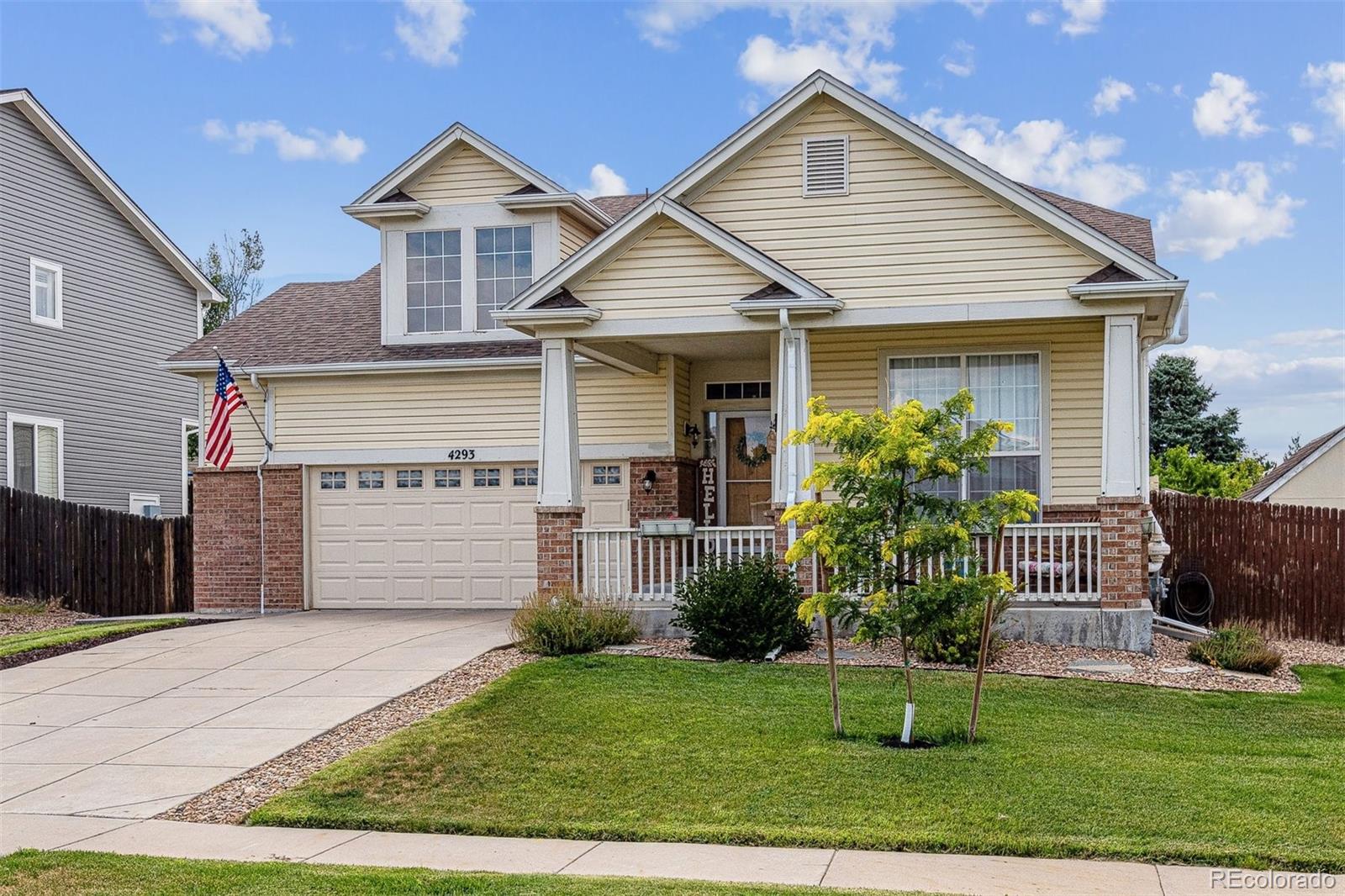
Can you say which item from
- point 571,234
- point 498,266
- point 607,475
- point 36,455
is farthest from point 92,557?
point 571,234

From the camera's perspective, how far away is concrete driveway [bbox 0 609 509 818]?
380 inches

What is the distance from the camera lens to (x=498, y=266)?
1883cm

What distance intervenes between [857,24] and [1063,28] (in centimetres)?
282

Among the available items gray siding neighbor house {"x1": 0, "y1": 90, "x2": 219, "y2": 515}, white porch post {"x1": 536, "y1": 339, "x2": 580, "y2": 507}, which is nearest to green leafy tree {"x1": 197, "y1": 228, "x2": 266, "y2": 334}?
gray siding neighbor house {"x1": 0, "y1": 90, "x2": 219, "y2": 515}

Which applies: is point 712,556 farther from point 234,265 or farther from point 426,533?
point 234,265

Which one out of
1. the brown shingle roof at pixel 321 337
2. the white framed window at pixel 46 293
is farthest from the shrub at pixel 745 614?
the white framed window at pixel 46 293

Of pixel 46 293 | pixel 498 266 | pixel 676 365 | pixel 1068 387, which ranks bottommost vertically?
pixel 1068 387

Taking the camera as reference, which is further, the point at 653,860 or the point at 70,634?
the point at 70,634

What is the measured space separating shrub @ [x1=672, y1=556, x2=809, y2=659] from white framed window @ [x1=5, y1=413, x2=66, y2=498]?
15414mm

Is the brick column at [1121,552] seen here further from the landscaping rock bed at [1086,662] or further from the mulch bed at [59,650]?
the mulch bed at [59,650]

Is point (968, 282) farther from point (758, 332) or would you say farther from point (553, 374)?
point (553, 374)

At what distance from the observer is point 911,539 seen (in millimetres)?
9281

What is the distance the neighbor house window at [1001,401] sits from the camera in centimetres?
1574

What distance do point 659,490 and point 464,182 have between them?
18.0ft
